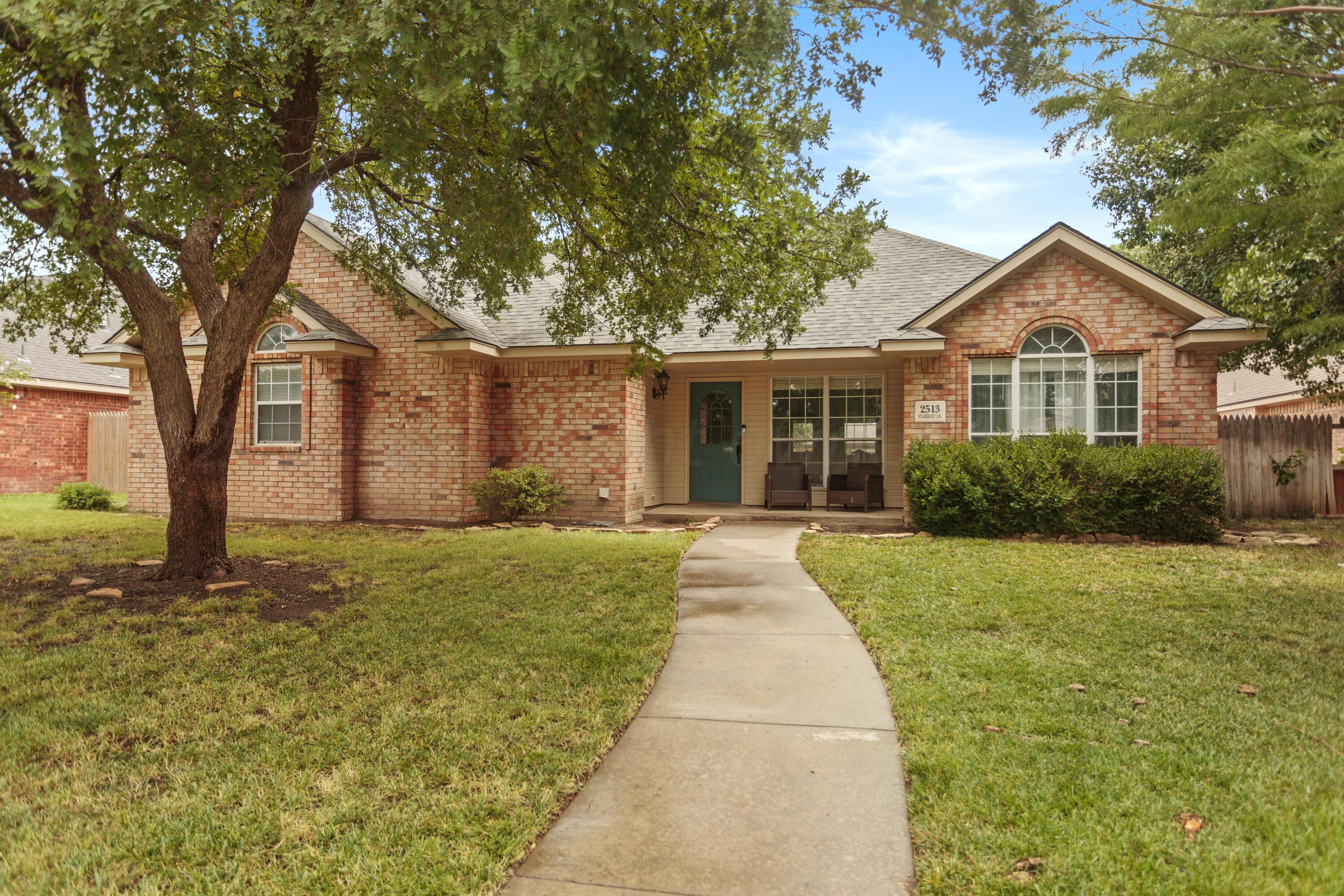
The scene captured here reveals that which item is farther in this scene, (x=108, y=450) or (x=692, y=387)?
(x=108, y=450)

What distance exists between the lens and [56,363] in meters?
20.1

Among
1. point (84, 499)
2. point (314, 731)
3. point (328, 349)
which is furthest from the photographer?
point (84, 499)

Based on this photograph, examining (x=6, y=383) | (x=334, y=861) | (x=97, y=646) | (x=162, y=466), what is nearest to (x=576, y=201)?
(x=97, y=646)

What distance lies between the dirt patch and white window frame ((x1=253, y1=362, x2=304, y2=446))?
17.0 ft

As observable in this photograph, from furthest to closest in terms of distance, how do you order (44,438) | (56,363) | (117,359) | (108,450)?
(56,363)
(44,438)
(108,450)
(117,359)

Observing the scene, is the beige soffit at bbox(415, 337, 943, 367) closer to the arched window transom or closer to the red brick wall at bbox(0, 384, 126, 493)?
the arched window transom

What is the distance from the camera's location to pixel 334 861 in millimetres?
2623

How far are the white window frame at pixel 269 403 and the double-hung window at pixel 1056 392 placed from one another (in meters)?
11.3

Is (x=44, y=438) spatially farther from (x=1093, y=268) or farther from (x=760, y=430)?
(x=1093, y=268)

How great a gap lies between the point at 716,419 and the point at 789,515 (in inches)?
112

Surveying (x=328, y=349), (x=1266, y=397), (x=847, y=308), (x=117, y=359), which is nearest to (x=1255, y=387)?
(x=1266, y=397)

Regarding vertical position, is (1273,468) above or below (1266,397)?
below

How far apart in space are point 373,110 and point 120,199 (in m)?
2.28

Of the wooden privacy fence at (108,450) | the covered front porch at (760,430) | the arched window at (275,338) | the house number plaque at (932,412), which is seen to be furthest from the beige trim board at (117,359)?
the house number plaque at (932,412)
